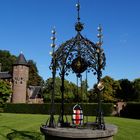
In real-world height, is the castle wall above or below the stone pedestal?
above

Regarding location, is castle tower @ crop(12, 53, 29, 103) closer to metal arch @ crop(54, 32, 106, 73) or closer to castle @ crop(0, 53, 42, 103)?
castle @ crop(0, 53, 42, 103)

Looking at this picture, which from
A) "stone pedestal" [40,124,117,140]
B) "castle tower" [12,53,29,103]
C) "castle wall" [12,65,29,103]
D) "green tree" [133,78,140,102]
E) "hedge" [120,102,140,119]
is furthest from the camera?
"green tree" [133,78,140,102]

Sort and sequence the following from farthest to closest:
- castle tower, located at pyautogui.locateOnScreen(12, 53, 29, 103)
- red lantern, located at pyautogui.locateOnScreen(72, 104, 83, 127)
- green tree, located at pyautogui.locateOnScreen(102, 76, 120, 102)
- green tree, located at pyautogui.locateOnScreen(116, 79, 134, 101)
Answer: green tree, located at pyautogui.locateOnScreen(116, 79, 134, 101) < green tree, located at pyautogui.locateOnScreen(102, 76, 120, 102) < castle tower, located at pyautogui.locateOnScreen(12, 53, 29, 103) < red lantern, located at pyautogui.locateOnScreen(72, 104, 83, 127)

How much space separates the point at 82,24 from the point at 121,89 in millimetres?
77977

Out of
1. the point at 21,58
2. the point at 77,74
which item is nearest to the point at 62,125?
the point at 77,74

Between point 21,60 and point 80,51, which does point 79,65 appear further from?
point 21,60

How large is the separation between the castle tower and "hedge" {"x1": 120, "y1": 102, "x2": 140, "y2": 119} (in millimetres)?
29232

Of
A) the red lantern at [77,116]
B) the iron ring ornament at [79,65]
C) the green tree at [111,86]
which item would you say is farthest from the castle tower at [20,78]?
the red lantern at [77,116]

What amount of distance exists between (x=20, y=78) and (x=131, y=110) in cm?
3311

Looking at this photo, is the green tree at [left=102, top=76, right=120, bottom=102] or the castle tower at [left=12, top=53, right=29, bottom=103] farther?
the green tree at [left=102, top=76, right=120, bottom=102]

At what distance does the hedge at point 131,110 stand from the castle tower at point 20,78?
29232 mm

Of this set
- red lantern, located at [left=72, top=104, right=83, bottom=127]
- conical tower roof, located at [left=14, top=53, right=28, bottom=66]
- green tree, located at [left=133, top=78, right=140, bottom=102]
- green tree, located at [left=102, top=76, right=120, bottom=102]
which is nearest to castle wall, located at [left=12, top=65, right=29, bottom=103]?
conical tower roof, located at [left=14, top=53, right=28, bottom=66]

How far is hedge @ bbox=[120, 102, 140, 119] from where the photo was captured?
4084 cm

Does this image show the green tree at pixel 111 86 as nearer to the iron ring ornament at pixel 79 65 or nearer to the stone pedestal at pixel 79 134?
the iron ring ornament at pixel 79 65
